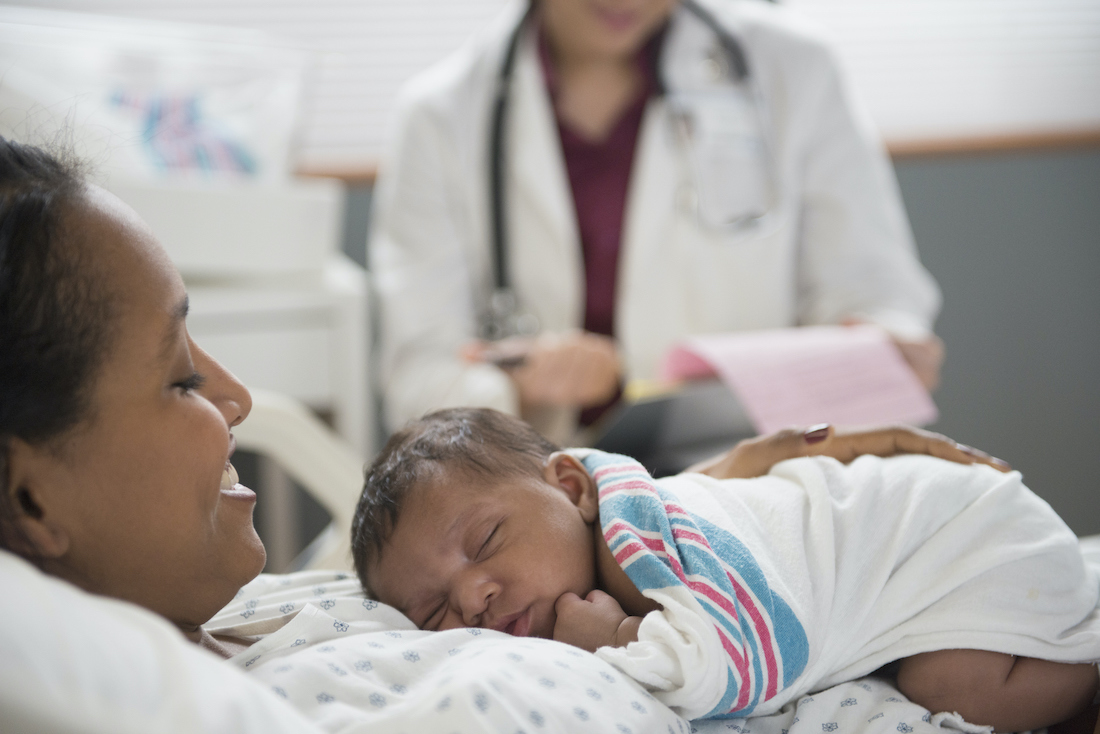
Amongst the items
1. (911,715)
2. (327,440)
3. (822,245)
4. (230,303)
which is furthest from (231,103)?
(911,715)

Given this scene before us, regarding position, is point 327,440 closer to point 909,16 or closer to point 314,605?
point 314,605

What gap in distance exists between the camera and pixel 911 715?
599mm

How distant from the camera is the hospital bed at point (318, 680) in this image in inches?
14.1

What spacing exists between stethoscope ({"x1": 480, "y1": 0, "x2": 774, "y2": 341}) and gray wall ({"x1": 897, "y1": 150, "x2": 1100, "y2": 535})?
29.7 inches

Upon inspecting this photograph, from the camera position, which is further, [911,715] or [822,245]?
[822,245]

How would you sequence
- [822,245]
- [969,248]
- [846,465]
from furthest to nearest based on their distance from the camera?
1. [969,248]
2. [822,245]
3. [846,465]

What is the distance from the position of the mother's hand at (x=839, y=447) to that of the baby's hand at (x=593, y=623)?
0.21m

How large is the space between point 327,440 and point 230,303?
48cm

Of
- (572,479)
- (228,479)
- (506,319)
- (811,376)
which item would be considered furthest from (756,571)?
(506,319)

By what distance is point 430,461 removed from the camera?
725mm

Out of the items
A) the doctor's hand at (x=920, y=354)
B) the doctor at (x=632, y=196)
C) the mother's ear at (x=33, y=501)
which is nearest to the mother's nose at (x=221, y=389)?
the mother's ear at (x=33, y=501)

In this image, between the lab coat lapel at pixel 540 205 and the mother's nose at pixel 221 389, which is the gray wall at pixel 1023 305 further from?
the mother's nose at pixel 221 389

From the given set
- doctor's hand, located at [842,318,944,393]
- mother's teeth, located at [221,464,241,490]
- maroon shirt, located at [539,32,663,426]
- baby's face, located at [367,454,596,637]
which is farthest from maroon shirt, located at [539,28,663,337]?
mother's teeth, located at [221,464,241,490]

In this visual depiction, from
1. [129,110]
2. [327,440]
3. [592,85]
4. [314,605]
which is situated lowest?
[327,440]
